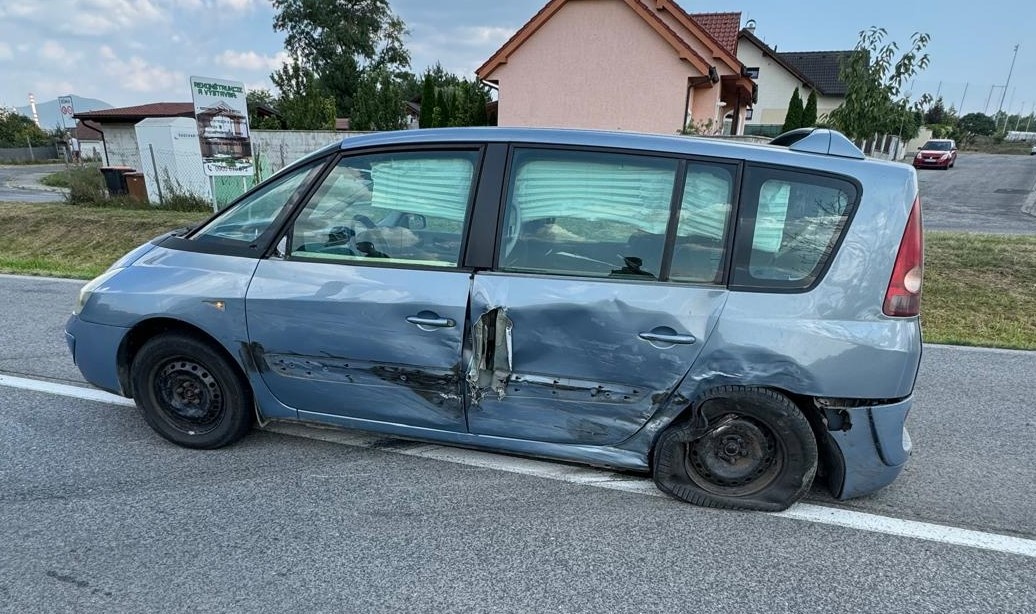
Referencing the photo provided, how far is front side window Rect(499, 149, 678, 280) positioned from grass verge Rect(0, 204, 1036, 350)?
14.7 feet

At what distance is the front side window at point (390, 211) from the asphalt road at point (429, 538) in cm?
117

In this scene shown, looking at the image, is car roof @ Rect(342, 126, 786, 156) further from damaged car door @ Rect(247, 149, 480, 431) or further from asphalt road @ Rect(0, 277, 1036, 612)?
asphalt road @ Rect(0, 277, 1036, 612)

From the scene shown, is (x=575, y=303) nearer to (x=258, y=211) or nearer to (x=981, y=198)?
(x=258, y=211)

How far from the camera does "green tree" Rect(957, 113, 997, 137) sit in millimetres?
68188

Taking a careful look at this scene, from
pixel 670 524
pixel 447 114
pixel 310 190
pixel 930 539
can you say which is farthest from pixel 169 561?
pixel 447 114

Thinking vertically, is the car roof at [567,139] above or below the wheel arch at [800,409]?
above

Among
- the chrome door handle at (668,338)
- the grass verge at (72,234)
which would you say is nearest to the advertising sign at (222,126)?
the grass verge at (72,234)

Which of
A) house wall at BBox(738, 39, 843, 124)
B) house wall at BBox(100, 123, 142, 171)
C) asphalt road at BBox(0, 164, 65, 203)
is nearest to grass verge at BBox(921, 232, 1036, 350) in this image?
asphalt road at BBox(0, 164, 65, 203)

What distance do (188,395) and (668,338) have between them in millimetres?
2682

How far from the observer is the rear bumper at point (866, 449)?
259 cm

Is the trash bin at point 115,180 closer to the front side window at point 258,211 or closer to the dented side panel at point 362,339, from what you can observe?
the front side window at point 258,211

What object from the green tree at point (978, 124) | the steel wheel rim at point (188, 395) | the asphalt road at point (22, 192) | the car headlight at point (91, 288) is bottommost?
the asphalt road at point (22, 192)

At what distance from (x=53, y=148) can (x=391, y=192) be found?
60.4 m

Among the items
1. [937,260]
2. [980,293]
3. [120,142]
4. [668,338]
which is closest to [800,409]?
[668,338]
